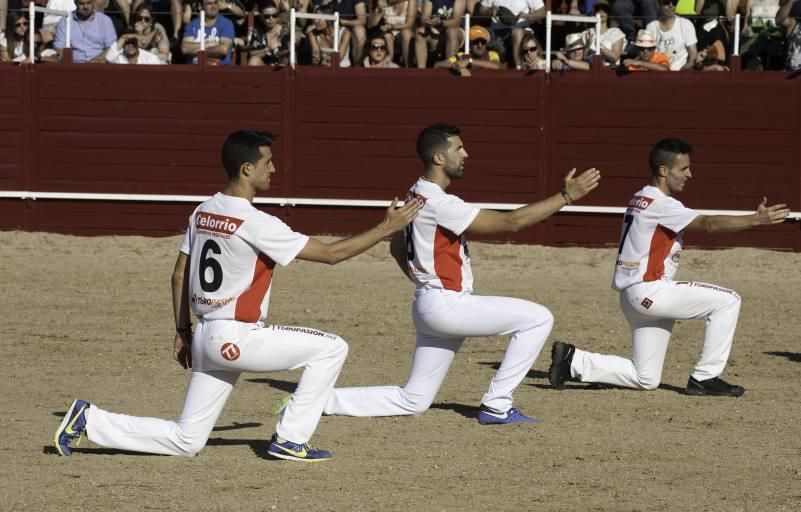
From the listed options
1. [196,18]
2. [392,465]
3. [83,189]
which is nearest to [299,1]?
[196,18]

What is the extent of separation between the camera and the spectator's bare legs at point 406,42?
18.4 meters

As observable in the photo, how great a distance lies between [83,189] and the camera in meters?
18.9

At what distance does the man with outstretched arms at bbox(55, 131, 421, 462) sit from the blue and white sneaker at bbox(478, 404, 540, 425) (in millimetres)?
1353

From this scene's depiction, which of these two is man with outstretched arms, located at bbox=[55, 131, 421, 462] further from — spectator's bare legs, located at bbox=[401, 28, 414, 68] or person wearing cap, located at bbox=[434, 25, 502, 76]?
spectator's bare legs, located at bbox=[401, 28, 414, 68]

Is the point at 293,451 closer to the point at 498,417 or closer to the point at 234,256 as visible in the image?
the point at 234,256

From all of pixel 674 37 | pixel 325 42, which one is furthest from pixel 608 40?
pixel 325 42

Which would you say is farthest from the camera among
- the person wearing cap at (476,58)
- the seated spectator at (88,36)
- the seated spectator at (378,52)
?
the seated spectator at (88,36)

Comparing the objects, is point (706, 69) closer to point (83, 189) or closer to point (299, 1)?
point (299, 1)

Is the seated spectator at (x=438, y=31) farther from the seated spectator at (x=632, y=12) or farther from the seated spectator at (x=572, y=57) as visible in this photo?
the seated spectator at (x=632, y=12)

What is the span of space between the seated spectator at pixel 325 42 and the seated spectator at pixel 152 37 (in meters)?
1.86

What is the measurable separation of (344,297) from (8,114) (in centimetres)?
656

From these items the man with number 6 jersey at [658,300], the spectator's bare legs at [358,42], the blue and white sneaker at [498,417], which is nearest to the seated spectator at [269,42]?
the spectator's bare legs at [358,42]

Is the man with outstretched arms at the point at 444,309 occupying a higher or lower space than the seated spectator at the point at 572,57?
lower

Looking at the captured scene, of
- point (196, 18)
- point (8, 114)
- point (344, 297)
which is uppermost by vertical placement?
point (196, 18)
